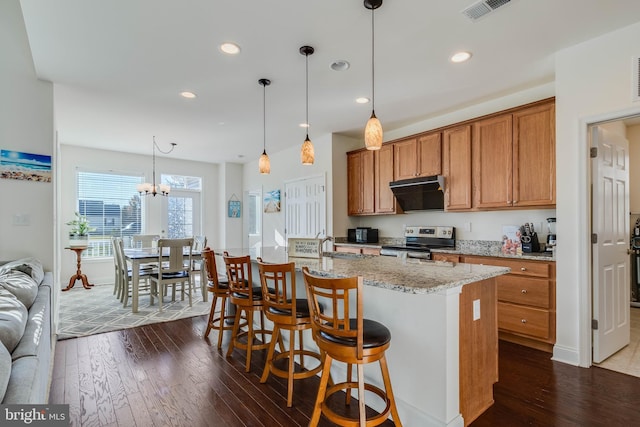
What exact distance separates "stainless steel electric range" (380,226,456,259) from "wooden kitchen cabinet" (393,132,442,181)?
2.59 feet

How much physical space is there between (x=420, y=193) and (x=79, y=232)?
5996mm

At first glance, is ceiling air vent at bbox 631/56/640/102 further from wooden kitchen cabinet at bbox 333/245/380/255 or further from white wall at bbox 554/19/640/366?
wooden kitchen cabinet at bbox 333/245/380/255

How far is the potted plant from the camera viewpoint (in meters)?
5.77

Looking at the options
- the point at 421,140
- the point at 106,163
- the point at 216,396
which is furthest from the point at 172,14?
the point at 106,163

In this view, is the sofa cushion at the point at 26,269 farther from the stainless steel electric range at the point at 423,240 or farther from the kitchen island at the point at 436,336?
the stainless steel electric range at the point at 423,240

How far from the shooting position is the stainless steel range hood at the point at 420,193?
416 centimetres

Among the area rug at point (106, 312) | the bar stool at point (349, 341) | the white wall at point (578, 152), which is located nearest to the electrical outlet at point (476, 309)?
the bar stool at point (349, 341)

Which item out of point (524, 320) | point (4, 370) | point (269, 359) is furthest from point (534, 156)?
point (4, 370)

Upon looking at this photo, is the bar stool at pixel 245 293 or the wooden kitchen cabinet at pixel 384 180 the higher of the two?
the wooden kitchen cabinet at pixel 384 180

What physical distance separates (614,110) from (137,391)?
166 inches

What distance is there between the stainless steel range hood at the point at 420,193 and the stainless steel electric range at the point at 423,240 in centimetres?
31

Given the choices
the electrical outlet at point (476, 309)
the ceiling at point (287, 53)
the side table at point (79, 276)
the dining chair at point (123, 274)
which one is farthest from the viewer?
the side table at point (79, 276)

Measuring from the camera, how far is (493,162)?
3.60m

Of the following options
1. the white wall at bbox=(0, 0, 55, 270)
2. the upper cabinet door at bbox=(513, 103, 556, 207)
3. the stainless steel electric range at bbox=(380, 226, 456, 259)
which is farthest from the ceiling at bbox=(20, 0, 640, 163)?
the stainless steel electric range at bbox=(380, 226, 456, 259)
